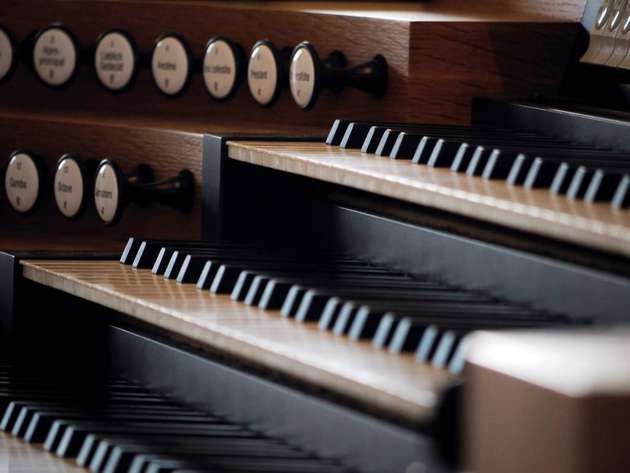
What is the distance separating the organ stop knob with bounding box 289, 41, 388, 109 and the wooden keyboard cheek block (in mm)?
800

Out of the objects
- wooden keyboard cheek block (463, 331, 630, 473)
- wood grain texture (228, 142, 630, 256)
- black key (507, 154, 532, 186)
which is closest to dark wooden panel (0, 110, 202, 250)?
wood grain texture (228, 142, 630, 256)

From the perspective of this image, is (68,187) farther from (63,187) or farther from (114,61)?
(114,61)

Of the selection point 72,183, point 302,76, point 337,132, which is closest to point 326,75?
point 302,76

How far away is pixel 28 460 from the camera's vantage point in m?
1.38

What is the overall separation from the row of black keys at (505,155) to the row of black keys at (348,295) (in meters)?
0.12

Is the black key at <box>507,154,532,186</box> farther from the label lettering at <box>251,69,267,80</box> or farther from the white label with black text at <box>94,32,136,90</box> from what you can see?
the white label with black text at <box>94,32,136,90</box>

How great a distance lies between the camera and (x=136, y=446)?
1300 millimetres

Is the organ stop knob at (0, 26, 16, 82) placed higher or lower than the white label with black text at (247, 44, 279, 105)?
lower

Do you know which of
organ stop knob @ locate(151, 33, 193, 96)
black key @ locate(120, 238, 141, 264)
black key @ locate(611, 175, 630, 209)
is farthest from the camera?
organ stop knob @ locate(151, 33, 193, 96)

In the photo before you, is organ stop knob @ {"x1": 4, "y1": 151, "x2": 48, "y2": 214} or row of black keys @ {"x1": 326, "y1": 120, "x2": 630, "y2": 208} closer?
row of black keys @ {"x1": 326, "y1": 120, "x2": 630, "y2": 208}

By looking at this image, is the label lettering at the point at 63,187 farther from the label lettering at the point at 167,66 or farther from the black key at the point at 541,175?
the black key at the point at 541,175

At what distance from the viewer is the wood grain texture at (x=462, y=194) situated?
42.5 inches

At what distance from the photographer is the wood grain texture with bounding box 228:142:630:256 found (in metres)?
1.08

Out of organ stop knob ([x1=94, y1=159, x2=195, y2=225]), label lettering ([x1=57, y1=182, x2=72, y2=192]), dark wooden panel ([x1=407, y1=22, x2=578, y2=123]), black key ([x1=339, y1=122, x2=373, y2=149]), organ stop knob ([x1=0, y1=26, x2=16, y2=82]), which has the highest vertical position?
dark wooden panel ([x1=407, y1=22, x2=578, y2=123])
